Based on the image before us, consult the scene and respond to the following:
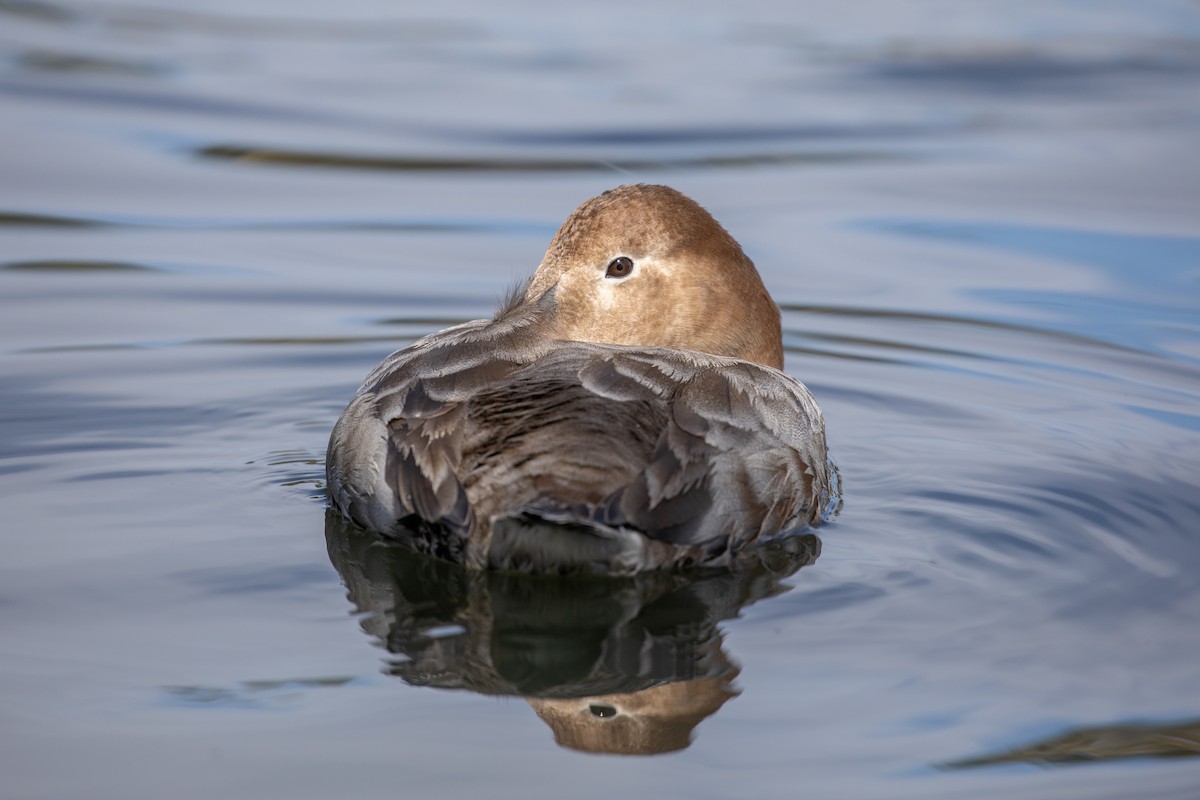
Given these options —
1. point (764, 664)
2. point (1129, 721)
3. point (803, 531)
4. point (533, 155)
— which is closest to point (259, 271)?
point (533, 155)

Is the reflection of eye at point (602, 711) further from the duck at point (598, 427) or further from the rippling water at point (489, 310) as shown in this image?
the duck at point (598, 427)

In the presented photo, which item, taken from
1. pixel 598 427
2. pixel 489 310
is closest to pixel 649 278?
pixel 598 427

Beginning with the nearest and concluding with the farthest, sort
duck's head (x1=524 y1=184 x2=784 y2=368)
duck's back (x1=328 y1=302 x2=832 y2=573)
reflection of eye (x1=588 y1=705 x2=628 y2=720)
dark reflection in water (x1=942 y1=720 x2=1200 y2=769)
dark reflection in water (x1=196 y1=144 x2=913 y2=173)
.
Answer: dark reflection in water (x1=942 y1=720 x2=1200 y2=769) < reflection of eye (x1=588 y1=705 x2=628 y2=720) < duck's back (x1=328 y1=302 x2=832 y2=573) < duck's head (x1=524 y1=184 x2=784 y2=368) < dark reflection in water (x1=196 y1=144 x2=913 y2=173)

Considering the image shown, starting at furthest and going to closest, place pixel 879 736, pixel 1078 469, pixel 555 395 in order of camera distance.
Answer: pixel 1078 469 < pixel 555 395 < pixel 879 736

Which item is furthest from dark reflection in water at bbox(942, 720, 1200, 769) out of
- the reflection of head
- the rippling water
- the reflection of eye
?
the reflection of eye

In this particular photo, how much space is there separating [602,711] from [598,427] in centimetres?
108

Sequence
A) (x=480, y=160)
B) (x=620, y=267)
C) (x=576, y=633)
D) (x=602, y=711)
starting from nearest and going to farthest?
(x=602, y=711)
(x=576, y=633)
(x=620, y=267)
(x=480, y=160)

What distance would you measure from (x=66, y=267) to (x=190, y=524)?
459 cm

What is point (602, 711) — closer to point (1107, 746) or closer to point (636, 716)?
point (636, 716)

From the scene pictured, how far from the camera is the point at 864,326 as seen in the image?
9297 millimetres

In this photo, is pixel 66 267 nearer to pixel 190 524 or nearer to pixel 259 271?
pixel 259 271

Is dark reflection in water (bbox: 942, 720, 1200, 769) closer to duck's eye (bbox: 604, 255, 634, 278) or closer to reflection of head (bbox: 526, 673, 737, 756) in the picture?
reflection of head (bbox: 526, 673, 737, 756)

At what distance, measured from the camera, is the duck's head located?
21.7 feet

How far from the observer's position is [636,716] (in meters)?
4.49
